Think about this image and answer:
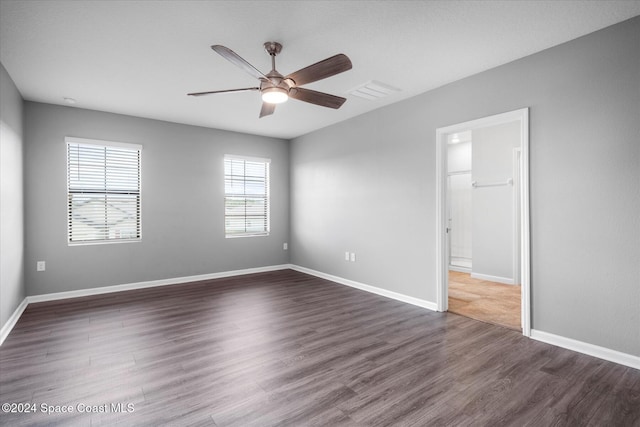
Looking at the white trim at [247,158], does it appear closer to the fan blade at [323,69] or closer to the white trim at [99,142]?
the white trim at [99,142]

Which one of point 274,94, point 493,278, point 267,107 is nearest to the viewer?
point 274,94

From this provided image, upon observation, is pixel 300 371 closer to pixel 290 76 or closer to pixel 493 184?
pixel 290 76

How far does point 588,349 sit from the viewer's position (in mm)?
2686

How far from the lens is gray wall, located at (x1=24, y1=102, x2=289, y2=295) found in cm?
430

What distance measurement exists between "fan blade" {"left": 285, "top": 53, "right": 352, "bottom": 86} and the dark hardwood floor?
2.26m

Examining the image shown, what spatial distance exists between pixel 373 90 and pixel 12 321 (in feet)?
15.3

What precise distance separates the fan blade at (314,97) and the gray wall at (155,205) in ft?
10.5

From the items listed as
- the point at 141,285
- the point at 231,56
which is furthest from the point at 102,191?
the point at 231,56

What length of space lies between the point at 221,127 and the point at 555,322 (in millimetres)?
5291

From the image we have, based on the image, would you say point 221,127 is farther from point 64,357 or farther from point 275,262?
point 64,357

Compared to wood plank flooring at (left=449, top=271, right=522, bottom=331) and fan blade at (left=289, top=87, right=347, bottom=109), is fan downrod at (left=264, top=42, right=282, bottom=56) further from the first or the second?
wood plank flooring at (left=449, top=271, right=522, bottom=331)

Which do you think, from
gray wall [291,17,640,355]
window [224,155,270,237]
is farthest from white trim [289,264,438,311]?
window [224,155,270,237]

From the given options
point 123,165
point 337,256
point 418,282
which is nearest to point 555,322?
point 418,282

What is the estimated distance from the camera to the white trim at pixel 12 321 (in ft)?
9.91
